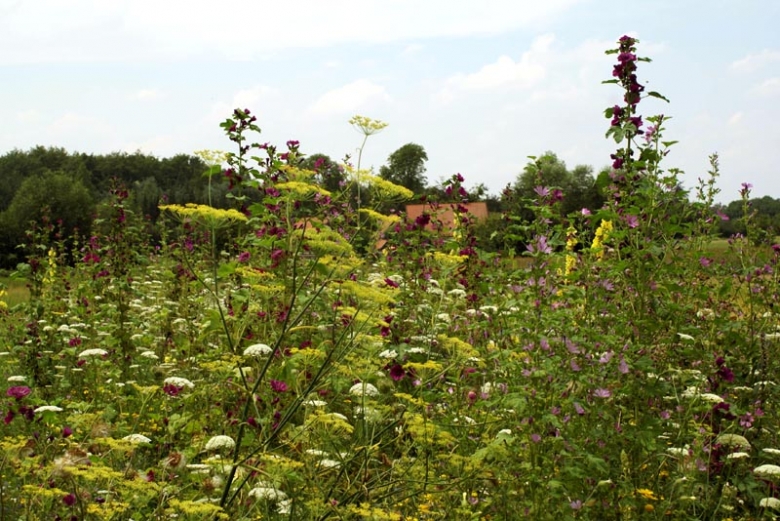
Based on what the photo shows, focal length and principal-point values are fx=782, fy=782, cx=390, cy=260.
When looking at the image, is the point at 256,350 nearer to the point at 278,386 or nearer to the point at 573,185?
the point at 278,386

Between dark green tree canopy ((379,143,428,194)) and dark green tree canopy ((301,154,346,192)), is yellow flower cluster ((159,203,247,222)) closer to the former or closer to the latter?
dark green tree canopy ((301,154,346,192))

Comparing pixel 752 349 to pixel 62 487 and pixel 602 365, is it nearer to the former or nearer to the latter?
pixel 602 365

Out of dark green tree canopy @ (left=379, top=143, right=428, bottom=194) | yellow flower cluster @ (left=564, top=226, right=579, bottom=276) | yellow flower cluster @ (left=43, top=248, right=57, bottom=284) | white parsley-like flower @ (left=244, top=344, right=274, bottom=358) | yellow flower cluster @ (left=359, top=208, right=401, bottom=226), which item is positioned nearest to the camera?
yellow flower cluster @ (left=359, top=208, right=401, bottom=226)

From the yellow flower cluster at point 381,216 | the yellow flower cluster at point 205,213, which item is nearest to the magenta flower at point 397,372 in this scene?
the yellow flower cluster at point 381,216

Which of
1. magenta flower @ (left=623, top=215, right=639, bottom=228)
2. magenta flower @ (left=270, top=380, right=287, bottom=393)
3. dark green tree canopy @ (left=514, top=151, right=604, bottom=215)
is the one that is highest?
dark green tree canopy @ (left=514, top=151, right=604, bottom=215)

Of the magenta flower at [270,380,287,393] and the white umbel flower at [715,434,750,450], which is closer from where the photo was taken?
the magenta flower at [270,380,287,393]

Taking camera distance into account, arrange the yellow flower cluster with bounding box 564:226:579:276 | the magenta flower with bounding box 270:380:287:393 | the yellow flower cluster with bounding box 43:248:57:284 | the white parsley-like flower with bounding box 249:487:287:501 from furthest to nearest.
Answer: the yellow flower cluster with bounding box 43:248:57:284, the yellow flower cluster with bounding box 564:226:579:276, the magenta flower with bounding box 270:380:287:393, the white parsley-like flower with bounding box 249:487:287:501

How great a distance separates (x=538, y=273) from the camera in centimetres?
464

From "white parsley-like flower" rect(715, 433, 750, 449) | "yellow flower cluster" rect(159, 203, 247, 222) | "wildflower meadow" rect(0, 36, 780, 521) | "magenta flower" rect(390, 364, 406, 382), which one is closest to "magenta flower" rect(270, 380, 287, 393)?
"wildflower meadow" rect(0, 36, 780, 521)

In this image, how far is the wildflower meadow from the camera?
3457 millimetres

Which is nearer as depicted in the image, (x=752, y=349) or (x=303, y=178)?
(x=303, y=178)

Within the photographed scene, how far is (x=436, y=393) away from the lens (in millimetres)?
4879

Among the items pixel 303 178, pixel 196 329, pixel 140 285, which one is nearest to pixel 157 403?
pixel 196 329

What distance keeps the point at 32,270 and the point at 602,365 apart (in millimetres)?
6166
